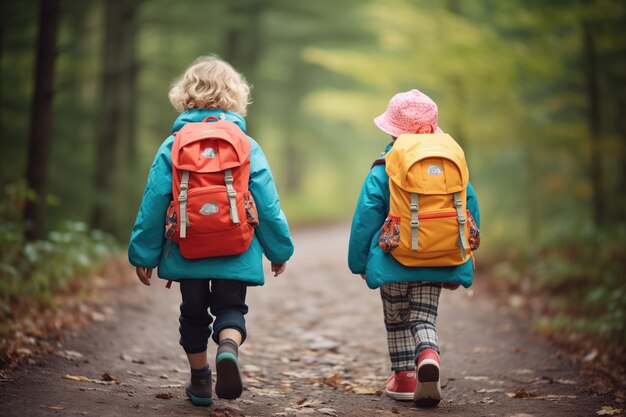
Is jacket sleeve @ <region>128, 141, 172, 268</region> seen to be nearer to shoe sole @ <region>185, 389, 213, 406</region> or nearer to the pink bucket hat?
shoe sole @ <region>185, 389, 213, 406</region>

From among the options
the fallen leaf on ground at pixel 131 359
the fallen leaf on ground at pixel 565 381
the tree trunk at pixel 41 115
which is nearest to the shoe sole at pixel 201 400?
the fallen leaf on ground at pixel 131 359

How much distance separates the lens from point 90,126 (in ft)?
35.9

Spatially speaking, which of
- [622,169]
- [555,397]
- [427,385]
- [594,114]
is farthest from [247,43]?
[427,385]

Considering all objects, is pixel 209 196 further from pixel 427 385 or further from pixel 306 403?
pixel 427 385

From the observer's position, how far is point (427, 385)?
389 cm

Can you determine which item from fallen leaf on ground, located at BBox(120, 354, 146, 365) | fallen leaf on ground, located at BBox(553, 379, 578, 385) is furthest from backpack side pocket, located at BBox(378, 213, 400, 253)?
fallen leaf on ground, located at BBox(120, 354, 146, 365)

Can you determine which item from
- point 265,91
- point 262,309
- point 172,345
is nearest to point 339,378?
point 172,345

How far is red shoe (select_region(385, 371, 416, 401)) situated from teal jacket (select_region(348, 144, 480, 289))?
681mm

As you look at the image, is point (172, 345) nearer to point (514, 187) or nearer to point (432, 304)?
point (432, 304)

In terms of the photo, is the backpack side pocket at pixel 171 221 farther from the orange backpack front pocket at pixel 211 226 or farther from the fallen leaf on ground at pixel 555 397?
the fallen leaf on ground at pixel 555 397

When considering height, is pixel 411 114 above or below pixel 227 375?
above

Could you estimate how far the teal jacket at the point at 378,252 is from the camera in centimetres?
401

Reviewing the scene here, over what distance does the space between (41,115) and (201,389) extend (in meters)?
4.88

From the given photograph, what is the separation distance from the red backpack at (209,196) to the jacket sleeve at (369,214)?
29.5 inches
